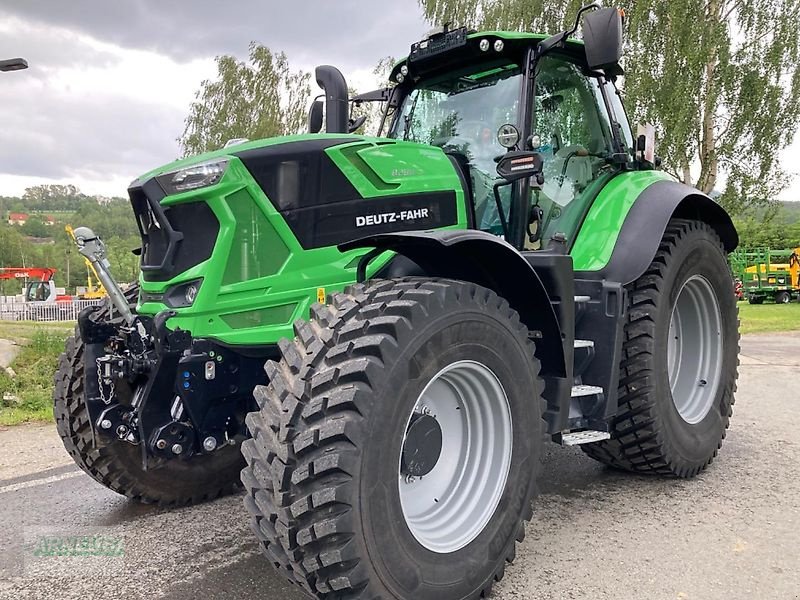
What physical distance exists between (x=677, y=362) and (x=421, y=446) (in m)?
2.71

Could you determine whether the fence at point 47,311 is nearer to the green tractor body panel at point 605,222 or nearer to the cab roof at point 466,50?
the cab roof at point 466,50

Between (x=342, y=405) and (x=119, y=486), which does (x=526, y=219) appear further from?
(x=119, y=486)

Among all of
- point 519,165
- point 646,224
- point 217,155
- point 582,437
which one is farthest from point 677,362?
point 217,155

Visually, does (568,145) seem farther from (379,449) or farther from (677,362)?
(379,449)

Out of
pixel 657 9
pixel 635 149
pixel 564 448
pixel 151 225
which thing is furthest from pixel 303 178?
pixel 657 9

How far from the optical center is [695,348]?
189 inches

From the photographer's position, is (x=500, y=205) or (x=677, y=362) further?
(x=677, y=362)

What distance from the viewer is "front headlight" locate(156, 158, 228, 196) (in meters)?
2.98

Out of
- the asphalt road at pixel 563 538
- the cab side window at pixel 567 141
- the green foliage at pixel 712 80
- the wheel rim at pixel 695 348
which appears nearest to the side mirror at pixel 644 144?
the cab side window at pixel 567 141

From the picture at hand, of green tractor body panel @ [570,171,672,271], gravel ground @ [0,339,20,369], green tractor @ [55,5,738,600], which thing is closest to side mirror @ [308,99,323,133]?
green tractor @ [55,5,738,600]

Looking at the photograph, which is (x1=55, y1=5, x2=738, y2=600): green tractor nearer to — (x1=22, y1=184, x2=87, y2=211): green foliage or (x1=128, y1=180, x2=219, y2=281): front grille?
(x1=128, y1=180, x2=219, y2=281): front grille

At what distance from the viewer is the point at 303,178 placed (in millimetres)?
3168

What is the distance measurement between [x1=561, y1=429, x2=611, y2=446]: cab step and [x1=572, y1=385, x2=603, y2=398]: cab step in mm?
198

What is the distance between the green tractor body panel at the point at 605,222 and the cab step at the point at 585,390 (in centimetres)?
66
